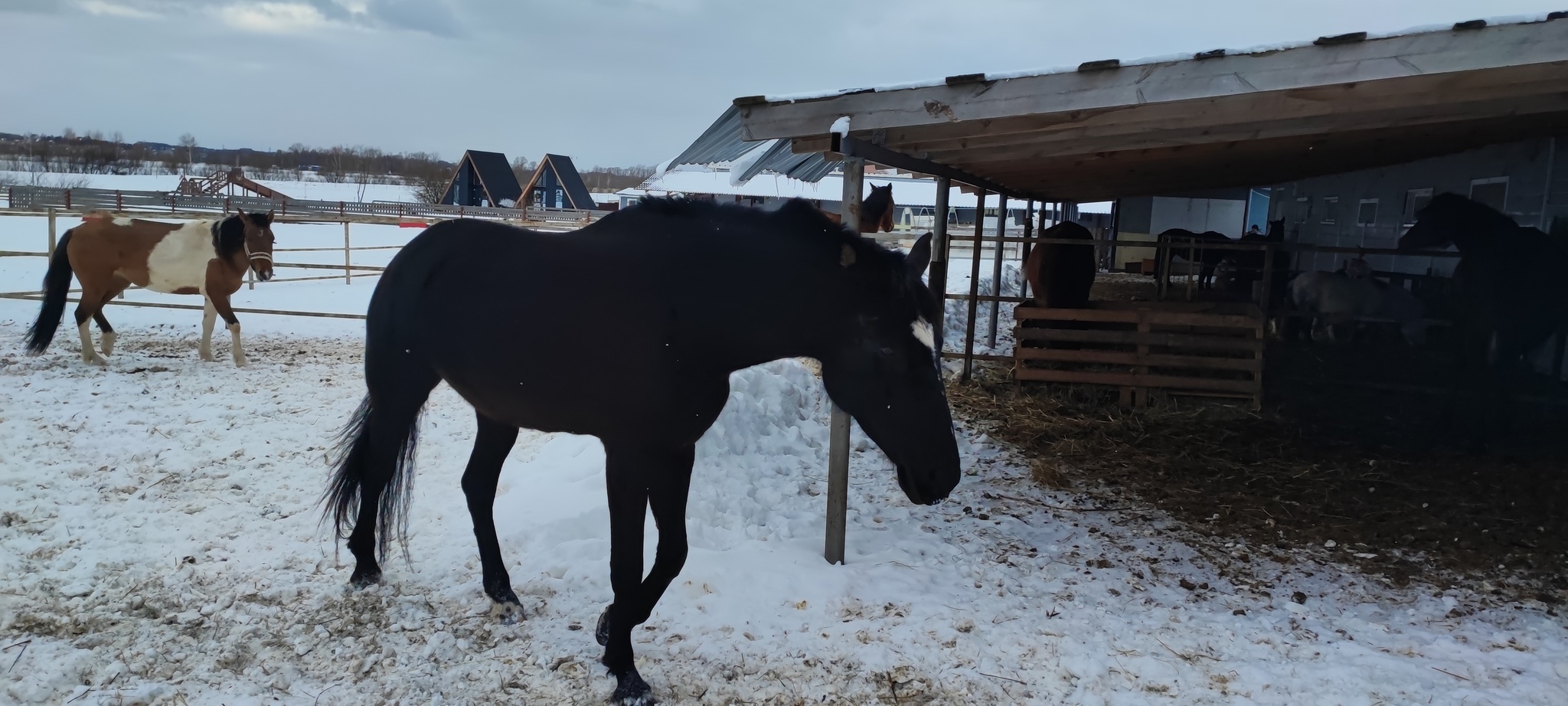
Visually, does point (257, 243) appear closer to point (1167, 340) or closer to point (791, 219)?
point (791, 219)

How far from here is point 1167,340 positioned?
6.86m

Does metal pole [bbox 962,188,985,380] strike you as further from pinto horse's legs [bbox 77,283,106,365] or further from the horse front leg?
pinto horse's legs [bbox 77,283,106,365]

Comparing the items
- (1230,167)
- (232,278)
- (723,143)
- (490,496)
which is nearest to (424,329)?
(490,496)

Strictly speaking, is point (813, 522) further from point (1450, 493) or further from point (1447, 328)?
point (1447, 328)

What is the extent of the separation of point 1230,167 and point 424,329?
9730 millimetres

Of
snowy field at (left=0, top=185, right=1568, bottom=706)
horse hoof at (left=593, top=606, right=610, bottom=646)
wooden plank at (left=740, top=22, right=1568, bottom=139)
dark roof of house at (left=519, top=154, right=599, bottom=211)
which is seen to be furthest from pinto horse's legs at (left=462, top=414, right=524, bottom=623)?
dark roof of house at (left=519, top=154, right=599, bottom=211)

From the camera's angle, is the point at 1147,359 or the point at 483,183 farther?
the point at 483,183

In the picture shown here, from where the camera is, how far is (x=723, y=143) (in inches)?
170

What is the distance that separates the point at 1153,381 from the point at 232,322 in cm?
863

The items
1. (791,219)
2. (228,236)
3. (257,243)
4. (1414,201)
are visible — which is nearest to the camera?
(791,219)

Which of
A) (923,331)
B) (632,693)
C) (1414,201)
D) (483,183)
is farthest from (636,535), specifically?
(483,183)

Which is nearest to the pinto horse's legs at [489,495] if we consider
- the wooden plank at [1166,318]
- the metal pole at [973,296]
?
the wooden plank at [1166,318]

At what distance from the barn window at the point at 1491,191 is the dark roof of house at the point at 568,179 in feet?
113

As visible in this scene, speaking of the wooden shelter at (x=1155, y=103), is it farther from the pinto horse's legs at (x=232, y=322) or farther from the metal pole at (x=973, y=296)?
the pinto horse's legs at (x=232, y=322)
